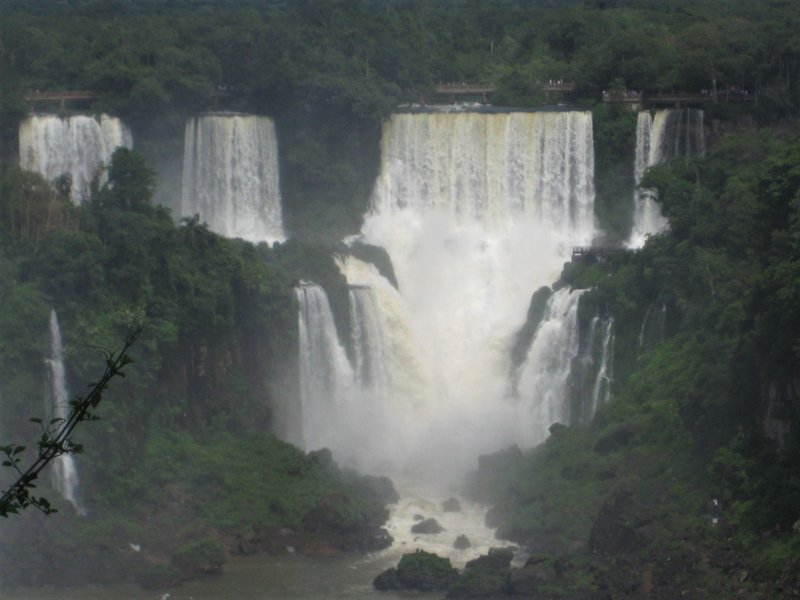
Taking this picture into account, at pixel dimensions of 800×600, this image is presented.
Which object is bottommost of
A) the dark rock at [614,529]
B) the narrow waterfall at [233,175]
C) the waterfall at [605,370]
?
the dark rock at [614,529]

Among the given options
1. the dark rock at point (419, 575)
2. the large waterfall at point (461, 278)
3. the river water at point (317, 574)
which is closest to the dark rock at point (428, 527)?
the river water at point (317, 574)

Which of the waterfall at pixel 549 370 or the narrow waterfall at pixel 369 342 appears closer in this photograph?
the waterfall at pixel 549 370

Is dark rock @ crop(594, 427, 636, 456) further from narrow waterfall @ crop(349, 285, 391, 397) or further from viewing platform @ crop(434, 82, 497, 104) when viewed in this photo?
viewing platform @ crop(434, 82, 497, 104)

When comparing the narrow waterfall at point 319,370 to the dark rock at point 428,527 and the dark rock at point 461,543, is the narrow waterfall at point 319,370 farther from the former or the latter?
the dark rock at point 461,543

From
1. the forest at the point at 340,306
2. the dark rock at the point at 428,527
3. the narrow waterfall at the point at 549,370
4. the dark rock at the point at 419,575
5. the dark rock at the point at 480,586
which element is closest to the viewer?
the dark rock at the point at 480,586

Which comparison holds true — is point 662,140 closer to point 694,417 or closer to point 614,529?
point 694,417

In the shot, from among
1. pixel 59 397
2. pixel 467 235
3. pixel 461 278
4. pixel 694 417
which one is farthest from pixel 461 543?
pixel 467 235

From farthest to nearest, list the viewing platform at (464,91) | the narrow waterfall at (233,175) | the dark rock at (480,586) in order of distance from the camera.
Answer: the viewing platform at (464,91)
the narrow waterfall at (233,175)
the dark rock at (480,586)
